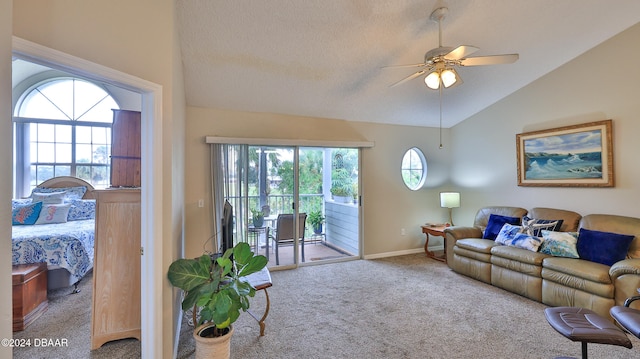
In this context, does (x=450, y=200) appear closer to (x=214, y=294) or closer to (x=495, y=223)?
(x=495, y=223)

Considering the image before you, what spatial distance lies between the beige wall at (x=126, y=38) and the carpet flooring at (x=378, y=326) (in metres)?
0.91

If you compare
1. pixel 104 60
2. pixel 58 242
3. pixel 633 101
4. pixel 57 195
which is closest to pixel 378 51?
pixel 104 60

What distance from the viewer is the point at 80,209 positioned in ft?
14.9

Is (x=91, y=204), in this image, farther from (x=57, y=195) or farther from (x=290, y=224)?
(x=290, y=224)

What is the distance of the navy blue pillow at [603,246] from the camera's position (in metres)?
2.88

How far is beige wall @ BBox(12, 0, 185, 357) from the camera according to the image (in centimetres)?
138

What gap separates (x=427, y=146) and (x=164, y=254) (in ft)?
15.8

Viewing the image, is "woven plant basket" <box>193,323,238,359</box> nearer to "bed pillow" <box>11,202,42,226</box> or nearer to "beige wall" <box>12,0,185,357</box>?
"beige wall" <box>12,0,185,357</box>

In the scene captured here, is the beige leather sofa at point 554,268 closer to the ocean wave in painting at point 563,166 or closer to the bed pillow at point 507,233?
the bed pillow at point 507,233

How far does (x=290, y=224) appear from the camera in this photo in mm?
4555

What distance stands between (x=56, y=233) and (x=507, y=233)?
226 inches

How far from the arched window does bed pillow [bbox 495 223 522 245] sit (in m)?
6.91

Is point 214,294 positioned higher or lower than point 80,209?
lower

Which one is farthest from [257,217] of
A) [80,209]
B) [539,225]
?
[539,225]
